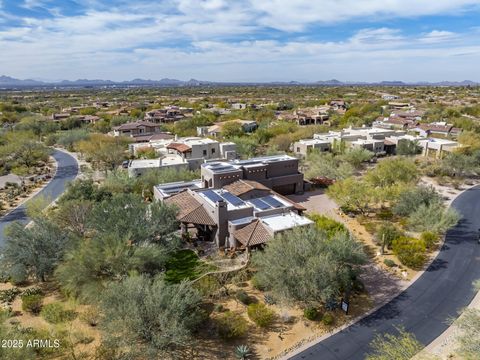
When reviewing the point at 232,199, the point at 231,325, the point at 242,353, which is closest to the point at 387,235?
the point at 232,199

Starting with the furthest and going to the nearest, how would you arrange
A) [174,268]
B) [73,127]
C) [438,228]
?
[73,127], [438,228], [174,268]

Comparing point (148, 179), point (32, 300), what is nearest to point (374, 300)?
point (32, 300)

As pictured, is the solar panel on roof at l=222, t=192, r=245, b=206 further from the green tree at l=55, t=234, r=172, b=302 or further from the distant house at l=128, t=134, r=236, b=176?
the distant house at l=128, t=134, r=236, b=176

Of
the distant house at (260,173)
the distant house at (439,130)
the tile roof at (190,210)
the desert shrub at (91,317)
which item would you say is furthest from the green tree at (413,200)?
the distant house at (439,130)

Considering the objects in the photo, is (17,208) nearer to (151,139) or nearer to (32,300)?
(32,300)

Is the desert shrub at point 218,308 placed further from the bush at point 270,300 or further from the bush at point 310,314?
the bush at point 310,314
